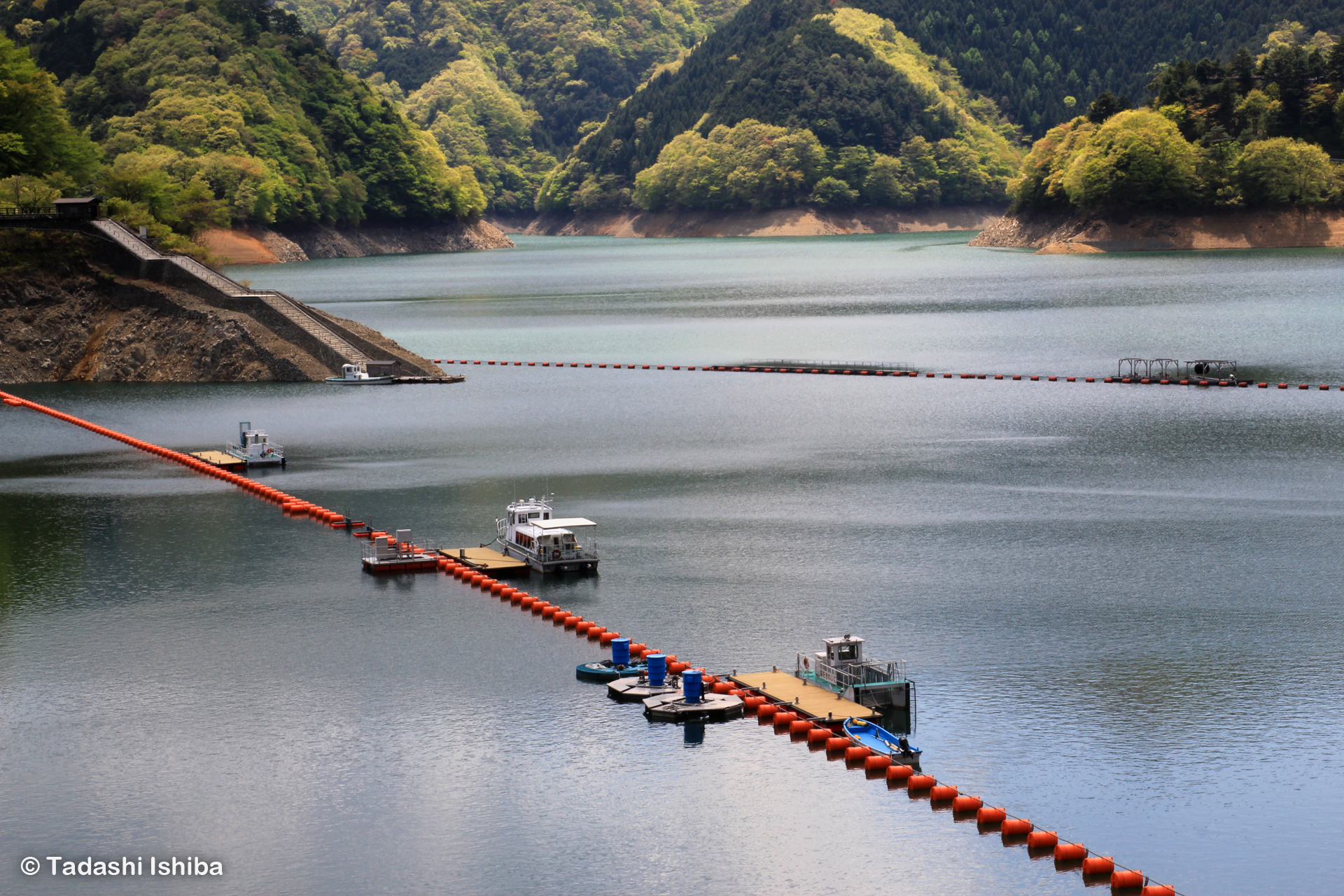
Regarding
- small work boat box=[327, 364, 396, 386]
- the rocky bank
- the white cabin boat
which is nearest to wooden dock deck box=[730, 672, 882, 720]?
the white cabin boat

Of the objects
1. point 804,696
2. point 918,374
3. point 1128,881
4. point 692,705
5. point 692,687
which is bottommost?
point 1128,881

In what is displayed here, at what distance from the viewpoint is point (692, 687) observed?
132 feet

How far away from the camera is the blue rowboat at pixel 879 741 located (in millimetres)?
36656

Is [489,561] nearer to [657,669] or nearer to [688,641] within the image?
[688,641]

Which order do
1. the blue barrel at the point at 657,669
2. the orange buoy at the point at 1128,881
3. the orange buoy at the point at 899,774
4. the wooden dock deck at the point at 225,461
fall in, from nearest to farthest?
1. the orange buoy at the point at 1128,881
2. the orange buoy at the point at 899,774
3. the blue barrel at the point at 657,669
4. the wooden dock deck at the point at 225,461

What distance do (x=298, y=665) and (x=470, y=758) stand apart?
956 centimetres

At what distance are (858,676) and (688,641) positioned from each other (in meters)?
7.13

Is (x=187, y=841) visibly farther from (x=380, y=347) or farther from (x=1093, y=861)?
(x=380, y=347)

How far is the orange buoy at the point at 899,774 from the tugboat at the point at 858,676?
3.65 meters

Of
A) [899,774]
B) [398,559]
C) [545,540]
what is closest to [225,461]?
[398,559]

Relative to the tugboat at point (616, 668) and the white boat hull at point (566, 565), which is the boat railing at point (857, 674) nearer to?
→ the tugboat at point (616, 668)

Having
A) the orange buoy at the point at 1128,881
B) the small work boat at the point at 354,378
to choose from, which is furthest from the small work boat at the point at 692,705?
the small work boat at the point at 354,378

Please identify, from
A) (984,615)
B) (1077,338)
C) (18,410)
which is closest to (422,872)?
(984,615)

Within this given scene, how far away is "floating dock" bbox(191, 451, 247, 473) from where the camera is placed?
3007 inches
